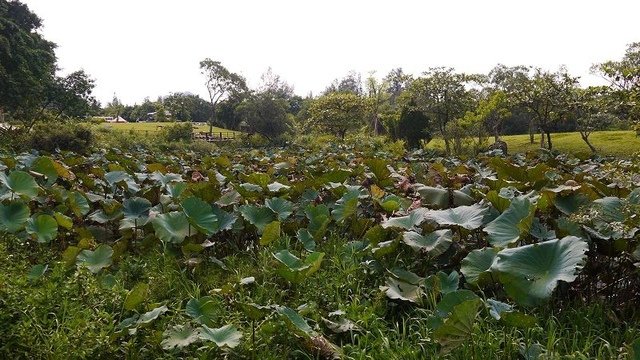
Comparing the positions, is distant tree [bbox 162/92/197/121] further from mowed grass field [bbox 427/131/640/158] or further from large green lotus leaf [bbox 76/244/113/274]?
large green lotus leaf [bbox 76/244/113/274]

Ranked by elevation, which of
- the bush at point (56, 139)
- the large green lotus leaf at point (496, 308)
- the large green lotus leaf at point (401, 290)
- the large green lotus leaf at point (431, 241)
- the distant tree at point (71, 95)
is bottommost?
the large green lotus leaf at point (401, 290)

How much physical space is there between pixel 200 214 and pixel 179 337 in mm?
1134

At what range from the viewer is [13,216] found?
329cm

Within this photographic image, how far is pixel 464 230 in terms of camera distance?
2842 millimetres

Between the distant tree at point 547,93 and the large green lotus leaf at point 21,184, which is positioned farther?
the distant tree at point 547,93

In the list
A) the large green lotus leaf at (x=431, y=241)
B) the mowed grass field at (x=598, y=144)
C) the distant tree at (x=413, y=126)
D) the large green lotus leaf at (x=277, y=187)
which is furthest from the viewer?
the distant tree at (x=413, y=126)

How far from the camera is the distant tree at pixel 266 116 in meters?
31.0

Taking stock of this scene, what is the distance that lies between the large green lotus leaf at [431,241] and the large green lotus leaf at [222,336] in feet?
3.57

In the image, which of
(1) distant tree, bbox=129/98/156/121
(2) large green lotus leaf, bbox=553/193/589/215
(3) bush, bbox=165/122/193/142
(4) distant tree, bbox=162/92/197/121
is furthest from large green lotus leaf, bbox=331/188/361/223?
(1) distant tree, bbox=129/98/156/121

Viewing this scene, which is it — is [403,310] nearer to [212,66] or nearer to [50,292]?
[50,292]

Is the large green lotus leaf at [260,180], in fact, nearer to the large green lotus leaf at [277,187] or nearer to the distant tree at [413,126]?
the large green lotus leaf at [277,187]

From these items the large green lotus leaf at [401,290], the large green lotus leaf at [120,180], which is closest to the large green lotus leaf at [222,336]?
the large green lotus leaf at [401,290]

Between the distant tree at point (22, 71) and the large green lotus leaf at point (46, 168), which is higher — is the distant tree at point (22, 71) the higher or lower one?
the higher one

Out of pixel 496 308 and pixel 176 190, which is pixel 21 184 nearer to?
pixel 176 190
